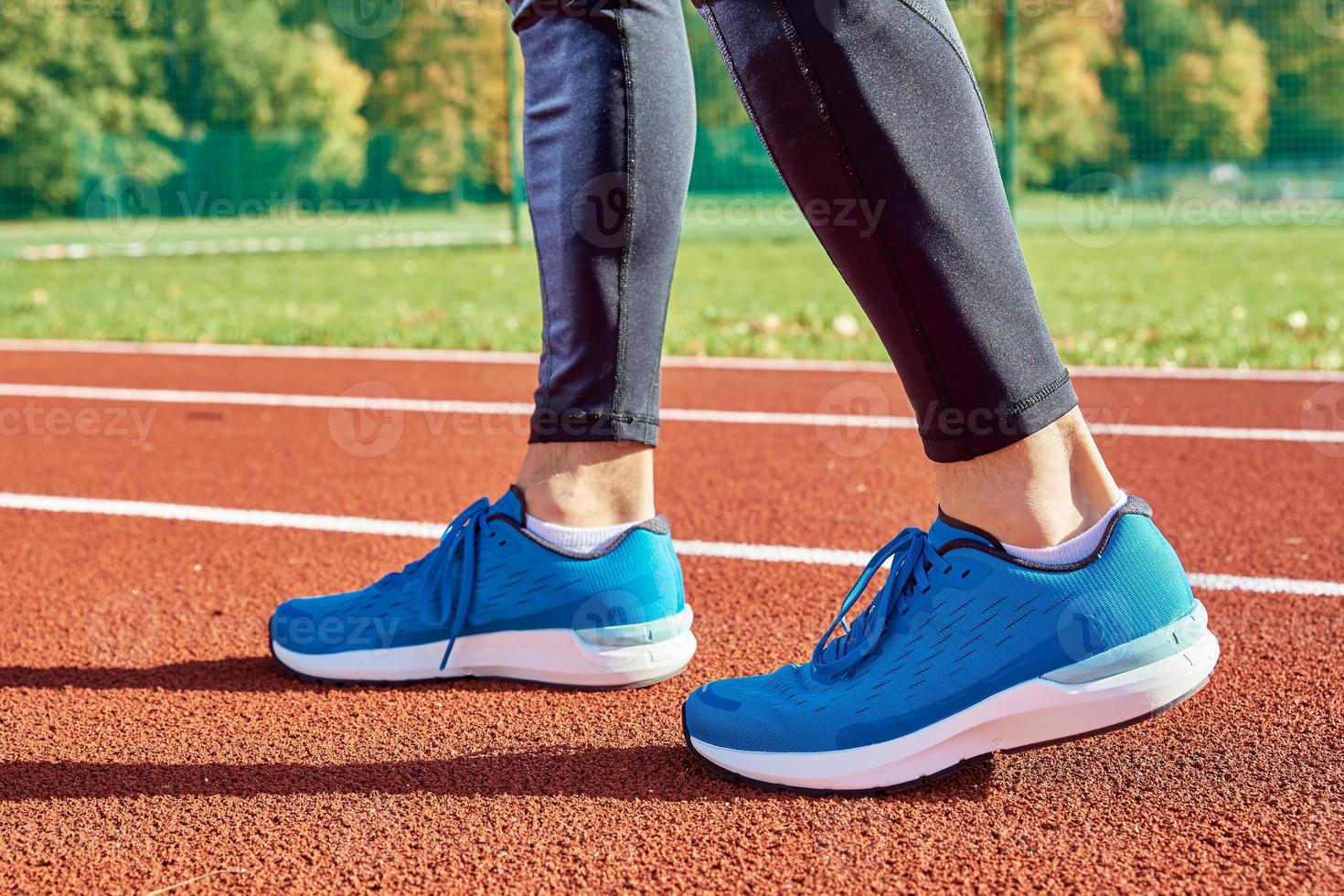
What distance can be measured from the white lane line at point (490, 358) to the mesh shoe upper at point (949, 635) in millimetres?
3878

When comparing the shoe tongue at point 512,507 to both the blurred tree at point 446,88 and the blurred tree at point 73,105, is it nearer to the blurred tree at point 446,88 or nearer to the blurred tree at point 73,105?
the blurred tree at point 446,88

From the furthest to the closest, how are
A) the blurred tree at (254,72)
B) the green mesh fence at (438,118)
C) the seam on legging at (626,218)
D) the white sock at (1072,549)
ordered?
1. the blurred tree at (254,72)
2. the green mesh fence at (438,118)
3. the seam on legging at (626,218)
4. the white sock at (1072,549)

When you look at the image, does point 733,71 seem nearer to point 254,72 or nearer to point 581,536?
point 581,536

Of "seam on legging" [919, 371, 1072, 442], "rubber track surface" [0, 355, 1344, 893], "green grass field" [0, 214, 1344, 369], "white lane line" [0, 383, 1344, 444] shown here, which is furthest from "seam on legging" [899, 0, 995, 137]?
"green grass field" [0, 214, 1344, 369]

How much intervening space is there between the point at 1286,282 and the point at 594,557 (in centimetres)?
852

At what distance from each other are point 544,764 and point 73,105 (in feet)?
122

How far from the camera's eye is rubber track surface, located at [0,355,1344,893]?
49.9 inches

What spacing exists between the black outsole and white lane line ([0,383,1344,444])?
229 centimetres

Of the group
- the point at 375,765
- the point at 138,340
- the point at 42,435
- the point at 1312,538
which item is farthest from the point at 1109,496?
the point at 138,340

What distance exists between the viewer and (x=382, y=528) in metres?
2.83

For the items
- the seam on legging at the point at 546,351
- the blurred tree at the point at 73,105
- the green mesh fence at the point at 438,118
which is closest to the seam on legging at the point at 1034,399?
the seam on legging at the point at 546,351

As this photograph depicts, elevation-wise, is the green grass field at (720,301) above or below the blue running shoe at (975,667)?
below

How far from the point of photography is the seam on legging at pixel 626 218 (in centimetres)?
171

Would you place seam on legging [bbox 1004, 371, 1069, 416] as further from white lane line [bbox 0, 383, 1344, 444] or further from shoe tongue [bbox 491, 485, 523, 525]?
white lane line [bbox 0, 383, 1344, 444]
